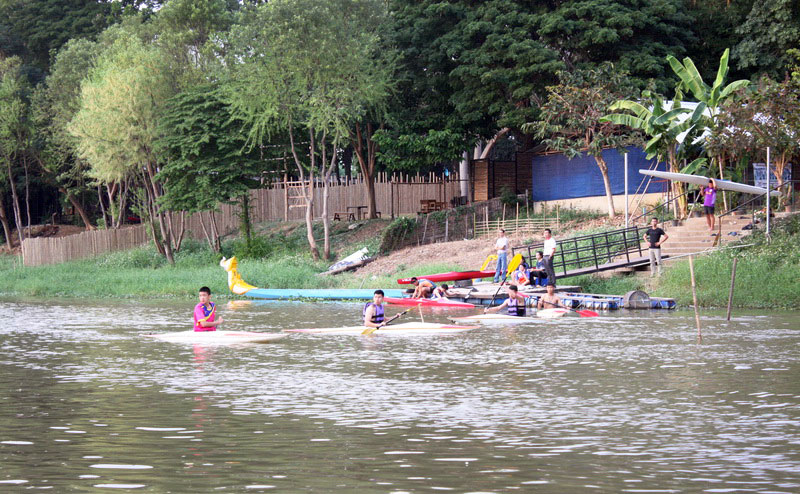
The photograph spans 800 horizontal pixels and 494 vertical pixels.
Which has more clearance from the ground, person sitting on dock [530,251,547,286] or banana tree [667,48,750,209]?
banana tree [667,48,750,209]

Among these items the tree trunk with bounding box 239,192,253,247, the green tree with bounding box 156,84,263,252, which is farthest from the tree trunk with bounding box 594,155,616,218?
the tree trunk with bounding box 239,192,253,247

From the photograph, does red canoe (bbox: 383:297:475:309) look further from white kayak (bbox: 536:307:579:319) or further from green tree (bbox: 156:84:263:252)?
green tree (bbox: 156:84:263:252)

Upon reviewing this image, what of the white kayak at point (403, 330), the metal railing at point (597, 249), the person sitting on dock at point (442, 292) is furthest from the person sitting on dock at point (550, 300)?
the white kayak at point (403, 330)

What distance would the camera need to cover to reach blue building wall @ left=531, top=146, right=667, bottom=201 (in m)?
45.2

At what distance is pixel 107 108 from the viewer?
158 feet

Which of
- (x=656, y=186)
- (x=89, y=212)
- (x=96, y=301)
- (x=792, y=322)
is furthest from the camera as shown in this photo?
(x=89, y=212)

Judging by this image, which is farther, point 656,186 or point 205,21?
point 205,21

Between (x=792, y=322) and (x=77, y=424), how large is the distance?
60.2ft

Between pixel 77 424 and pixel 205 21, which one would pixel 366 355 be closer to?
pixel 77 424

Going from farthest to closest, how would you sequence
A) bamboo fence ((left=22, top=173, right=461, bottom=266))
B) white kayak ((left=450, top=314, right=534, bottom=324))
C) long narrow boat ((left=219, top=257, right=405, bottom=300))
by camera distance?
1. bamboo fence ((left=22, top=173, right=461, bottom=266))
2. long narrow boat ((left=219, top=257, right=405, bottom=300))
3. white kayak ((left=450, top=314, right=534, bottom=324))

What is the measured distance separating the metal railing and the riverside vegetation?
3.03 ft

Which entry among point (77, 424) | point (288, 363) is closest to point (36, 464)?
point (77, 424)

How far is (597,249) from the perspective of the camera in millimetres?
36938

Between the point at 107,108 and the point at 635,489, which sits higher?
the point at 107,108
